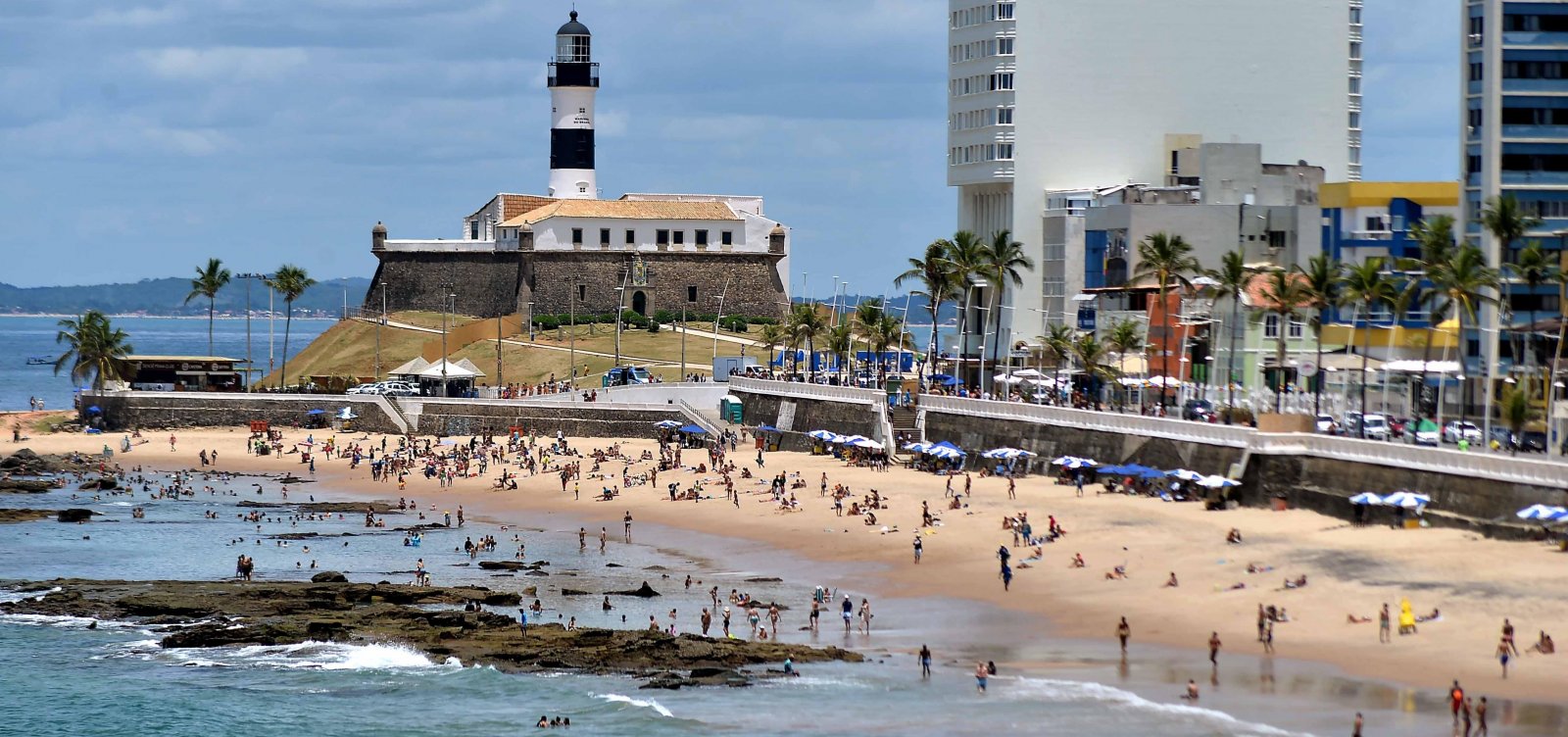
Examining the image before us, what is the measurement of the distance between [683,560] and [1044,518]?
32.2 feet

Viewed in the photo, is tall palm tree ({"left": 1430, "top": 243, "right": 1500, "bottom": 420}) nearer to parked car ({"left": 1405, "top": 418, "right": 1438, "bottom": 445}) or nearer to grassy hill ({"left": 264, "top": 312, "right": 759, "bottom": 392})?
parked car ({"left": 1405, "top": 418, "right": 1438, "bottom": 445})

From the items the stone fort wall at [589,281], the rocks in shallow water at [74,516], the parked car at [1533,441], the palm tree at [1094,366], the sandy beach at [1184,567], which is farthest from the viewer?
the stone fort wall at [589,281]

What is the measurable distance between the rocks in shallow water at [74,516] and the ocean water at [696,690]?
1311 cm

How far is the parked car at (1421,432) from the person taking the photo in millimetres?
51625

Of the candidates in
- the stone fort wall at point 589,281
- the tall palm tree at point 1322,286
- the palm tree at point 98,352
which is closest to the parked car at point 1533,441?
the tall palm tree at point 1322,286

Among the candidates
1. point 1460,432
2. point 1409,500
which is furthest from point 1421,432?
point 1409,500

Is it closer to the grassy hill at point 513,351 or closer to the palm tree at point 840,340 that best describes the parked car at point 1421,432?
the palm tree at point 840,340

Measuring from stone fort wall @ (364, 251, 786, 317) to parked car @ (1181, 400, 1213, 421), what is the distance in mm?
52391

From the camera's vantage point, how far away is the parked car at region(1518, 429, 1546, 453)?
1897 inches

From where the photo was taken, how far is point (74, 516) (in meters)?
64.8

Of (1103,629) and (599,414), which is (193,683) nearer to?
(1103,629)

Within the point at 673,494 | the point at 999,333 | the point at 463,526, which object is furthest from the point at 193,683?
the point at 999,333

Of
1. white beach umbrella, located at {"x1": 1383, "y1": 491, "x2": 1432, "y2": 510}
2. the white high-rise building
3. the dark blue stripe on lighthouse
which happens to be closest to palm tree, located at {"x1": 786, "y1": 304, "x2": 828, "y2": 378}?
the white high-rise building

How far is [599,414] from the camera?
8481 cm
